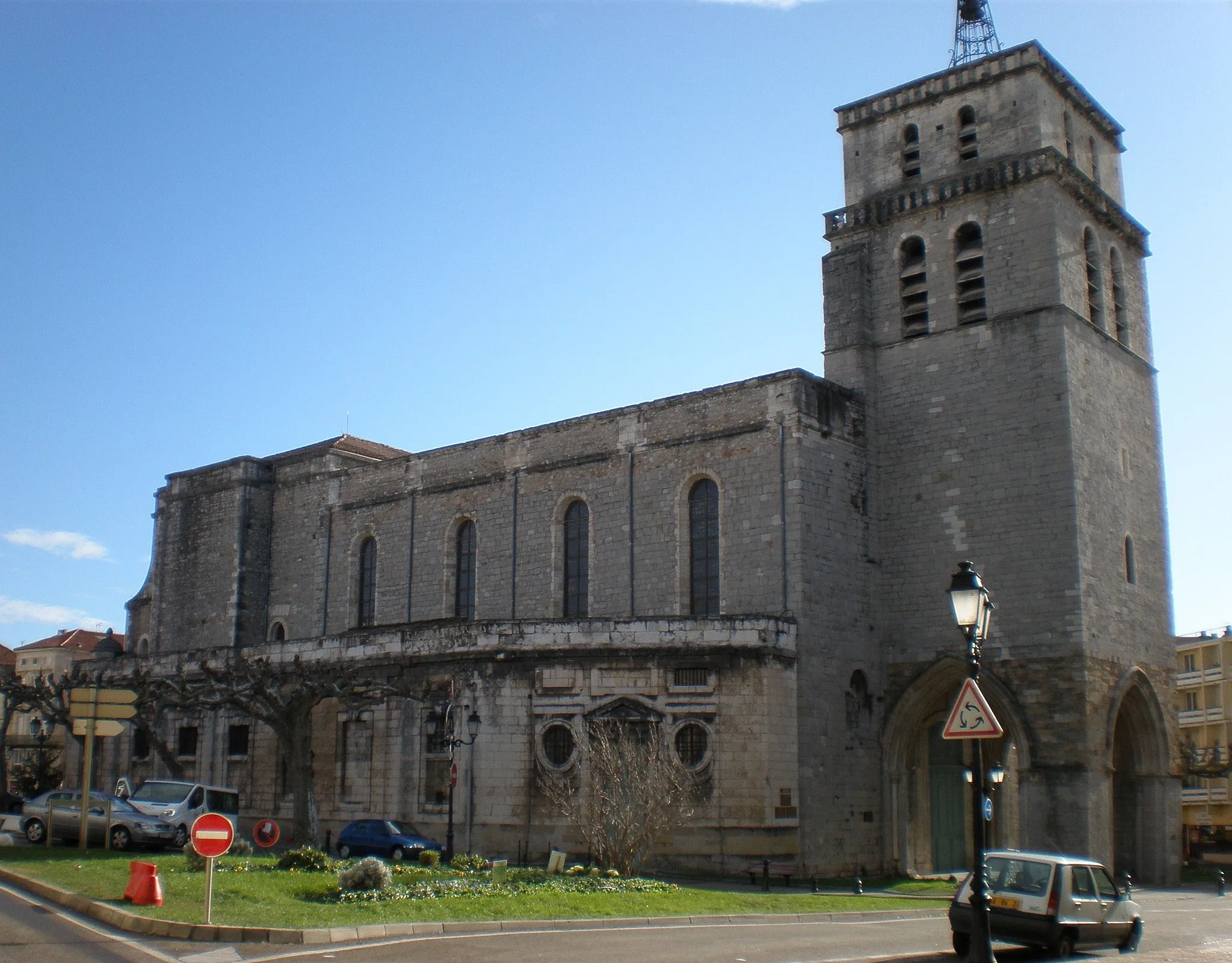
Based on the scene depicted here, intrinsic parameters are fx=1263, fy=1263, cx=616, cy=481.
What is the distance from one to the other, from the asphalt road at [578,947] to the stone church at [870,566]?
9.14 metres

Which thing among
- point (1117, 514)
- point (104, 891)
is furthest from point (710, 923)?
point (1117, 514)

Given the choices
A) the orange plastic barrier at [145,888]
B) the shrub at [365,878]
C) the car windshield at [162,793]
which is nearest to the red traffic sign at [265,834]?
the car windshield at [162,793]

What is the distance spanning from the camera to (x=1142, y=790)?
29.9m

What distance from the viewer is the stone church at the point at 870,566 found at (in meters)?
27.0

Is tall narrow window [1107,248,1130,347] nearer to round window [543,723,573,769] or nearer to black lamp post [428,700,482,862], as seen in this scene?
round window [543,723,573,769]

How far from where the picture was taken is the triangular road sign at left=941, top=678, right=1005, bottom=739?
469 inches

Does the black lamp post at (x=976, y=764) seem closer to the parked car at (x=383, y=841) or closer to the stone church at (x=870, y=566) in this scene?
the stone church at (x=870, y=566)

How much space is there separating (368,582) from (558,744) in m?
12.8

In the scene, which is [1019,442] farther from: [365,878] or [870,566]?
[365,878]

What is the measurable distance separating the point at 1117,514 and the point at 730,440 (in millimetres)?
9330

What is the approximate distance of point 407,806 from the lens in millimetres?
28766

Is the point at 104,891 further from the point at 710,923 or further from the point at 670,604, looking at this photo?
the point at 670,604

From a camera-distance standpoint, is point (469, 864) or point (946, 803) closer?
point (469, 864)

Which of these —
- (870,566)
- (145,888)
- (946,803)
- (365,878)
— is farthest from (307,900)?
(946,803)
